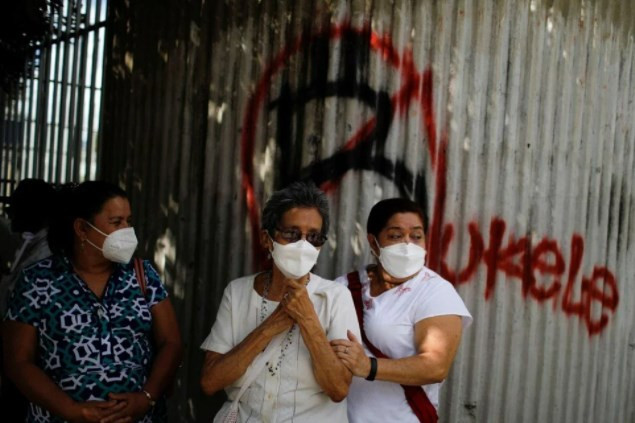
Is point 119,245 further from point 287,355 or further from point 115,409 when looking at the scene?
point 287,355

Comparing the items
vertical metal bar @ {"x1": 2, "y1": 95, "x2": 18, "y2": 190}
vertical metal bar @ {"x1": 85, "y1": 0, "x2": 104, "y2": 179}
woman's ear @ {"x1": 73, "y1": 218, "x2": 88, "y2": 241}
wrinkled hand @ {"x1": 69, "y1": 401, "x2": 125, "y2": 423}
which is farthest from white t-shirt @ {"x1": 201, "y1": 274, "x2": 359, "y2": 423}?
vertical metal bar @ {"x1": 2, "y1": 95, "x2": 18, "y2": 190}

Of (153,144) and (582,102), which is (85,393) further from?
(582,102)

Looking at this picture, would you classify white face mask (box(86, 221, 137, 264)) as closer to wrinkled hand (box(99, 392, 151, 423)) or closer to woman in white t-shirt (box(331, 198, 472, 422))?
wrinkled hand (box(99, 392, 151, 423))

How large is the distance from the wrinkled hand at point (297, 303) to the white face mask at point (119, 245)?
87cm

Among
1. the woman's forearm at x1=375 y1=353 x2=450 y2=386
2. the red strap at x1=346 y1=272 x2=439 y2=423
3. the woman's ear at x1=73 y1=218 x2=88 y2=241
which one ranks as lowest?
the red strap at x1=346 y1=272 x2=439 y2=423

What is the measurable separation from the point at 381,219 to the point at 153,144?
2115 millimetres

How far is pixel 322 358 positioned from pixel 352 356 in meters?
0.13

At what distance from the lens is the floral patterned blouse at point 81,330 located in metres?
3.31

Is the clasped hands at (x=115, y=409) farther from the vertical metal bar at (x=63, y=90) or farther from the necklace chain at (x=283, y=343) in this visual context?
the vertical metal bar at (x=63, y=90)

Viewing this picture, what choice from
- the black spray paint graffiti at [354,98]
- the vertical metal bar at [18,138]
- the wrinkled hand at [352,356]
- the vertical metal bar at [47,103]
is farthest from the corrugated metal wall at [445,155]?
the vertical metal bar at [18,138]

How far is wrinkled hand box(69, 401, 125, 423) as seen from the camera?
3223 mm

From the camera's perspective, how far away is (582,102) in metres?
4.79

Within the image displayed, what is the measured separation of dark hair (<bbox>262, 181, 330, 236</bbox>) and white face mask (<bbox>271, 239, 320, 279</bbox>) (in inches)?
5.3

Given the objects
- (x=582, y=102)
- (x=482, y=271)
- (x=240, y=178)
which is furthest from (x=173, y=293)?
(x=582, y=102)
